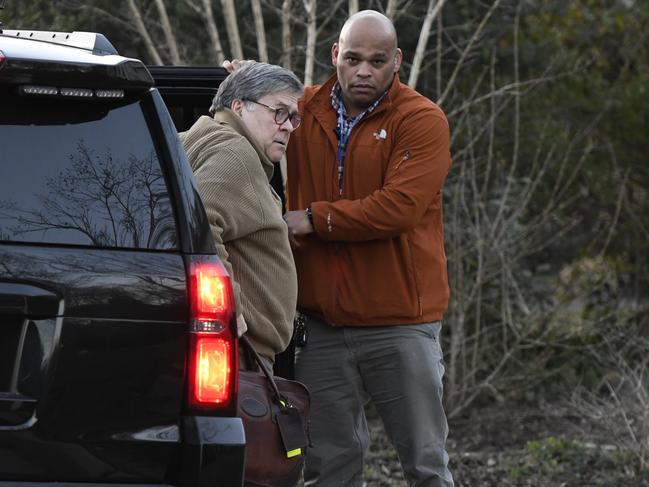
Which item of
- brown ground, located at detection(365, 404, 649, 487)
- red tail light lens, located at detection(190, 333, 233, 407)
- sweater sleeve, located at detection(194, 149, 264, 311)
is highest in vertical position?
sweater sleeve, located at detection(194, 149, 264, 311)

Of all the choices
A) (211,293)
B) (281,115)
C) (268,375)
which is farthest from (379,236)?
(211,293)

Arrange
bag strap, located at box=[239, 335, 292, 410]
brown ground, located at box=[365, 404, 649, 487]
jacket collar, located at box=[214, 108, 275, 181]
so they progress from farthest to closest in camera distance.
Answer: brown ground, located at box=[365, 404, 649, 487]
jacket collar, located at box=[214, 108, 275, 181]
bag strap, located at box=[239, 335, 292, 410]

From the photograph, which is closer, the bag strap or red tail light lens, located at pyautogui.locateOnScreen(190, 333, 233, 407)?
red tail light lens, located at pyautogui.locateOnScreen(190, 333, 233, 407)

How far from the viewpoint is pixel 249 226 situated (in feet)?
15.0

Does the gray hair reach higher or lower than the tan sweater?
higher

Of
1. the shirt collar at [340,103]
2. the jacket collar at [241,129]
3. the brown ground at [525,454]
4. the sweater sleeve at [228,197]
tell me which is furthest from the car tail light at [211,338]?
the brown ground at [525,454]

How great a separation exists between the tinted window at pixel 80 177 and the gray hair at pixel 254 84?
106 cm

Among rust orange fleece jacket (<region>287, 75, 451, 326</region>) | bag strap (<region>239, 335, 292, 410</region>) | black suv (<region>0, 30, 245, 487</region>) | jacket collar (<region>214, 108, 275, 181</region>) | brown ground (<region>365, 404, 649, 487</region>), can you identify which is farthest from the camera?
brown ground (<region>365, 404, 649, 487</region>)

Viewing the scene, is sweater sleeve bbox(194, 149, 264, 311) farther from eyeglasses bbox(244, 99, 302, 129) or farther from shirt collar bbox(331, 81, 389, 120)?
shirt collar bbox(331, 81, 389, 120)

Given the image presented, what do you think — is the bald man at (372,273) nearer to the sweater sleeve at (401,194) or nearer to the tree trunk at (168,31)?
the sweater sleeve at (401,194)

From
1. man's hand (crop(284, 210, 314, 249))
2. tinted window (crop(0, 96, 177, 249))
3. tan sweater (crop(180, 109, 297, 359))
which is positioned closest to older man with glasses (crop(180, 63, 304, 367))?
tan sweater (crop(180, 109, 297, 359))

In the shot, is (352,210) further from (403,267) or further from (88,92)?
(88,92)

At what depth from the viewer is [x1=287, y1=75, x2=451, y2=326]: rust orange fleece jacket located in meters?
5.40

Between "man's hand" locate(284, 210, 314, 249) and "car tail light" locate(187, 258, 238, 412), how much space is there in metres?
1.34
